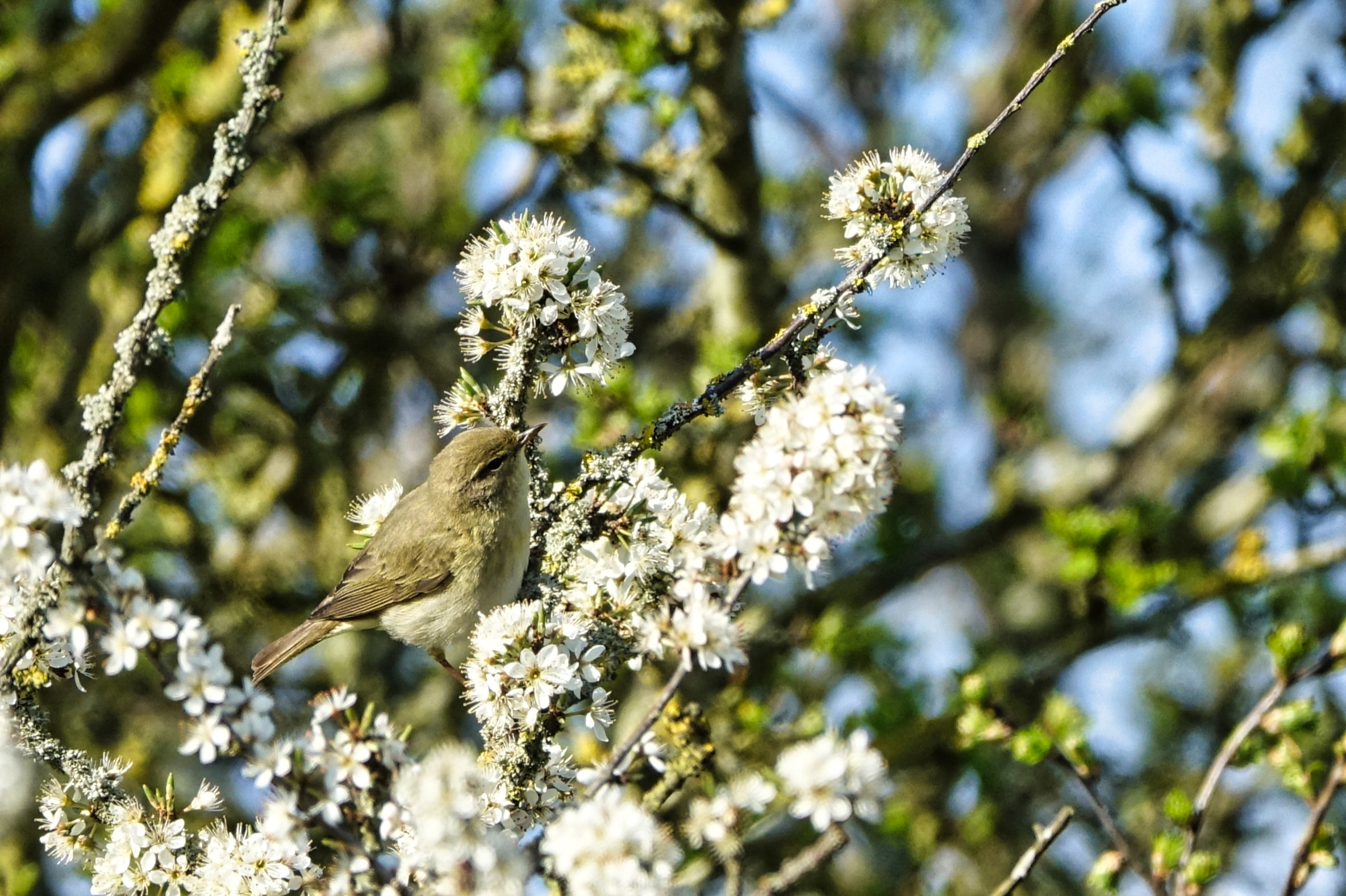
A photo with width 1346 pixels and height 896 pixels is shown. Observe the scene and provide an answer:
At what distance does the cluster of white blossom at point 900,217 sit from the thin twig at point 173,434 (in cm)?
147

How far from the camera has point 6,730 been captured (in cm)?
292

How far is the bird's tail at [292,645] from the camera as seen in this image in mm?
5094

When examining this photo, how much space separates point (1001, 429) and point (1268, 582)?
2658 mm

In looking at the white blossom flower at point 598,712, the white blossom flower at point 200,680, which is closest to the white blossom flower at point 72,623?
the white blossom flower at point 200,680

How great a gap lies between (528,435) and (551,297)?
2.54 ft

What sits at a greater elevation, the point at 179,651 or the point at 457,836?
the point at 179,651

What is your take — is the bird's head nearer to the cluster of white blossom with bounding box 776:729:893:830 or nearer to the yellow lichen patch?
the cluster of white blossom with bounding box 776:729:893:830

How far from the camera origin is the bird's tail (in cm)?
509

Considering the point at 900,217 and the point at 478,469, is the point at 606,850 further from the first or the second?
the point at 478,469

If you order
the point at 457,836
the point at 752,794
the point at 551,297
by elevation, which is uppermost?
the point at 551,297

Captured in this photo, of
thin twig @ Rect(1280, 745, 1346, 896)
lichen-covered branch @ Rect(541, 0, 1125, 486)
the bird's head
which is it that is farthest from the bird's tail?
thin twig @ Rect(1280, 745, 1346, 896)

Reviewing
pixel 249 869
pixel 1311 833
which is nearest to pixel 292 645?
pixel 249 869

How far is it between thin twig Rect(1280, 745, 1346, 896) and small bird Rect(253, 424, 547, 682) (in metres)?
2.74

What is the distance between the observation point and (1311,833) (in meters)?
3.58
